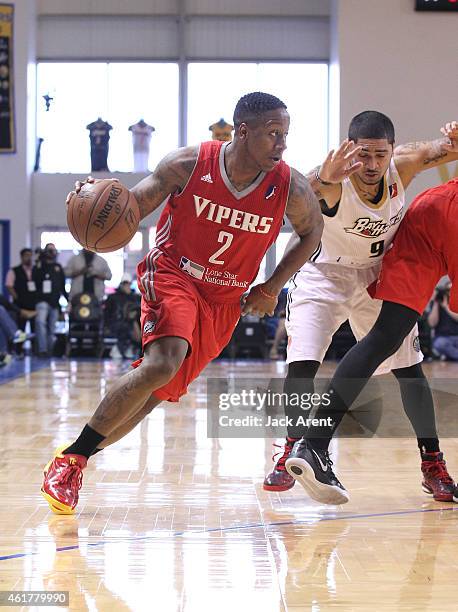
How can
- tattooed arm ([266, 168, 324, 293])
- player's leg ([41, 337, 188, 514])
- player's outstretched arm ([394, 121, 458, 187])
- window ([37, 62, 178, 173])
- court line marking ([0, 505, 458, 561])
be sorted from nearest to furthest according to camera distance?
1. court line marking ([0, 505, 458, 561])
2. player's leg ([41, 337, 188, 514])
3. tattooed arm ([266, 168, 324, 293])
4. player's outstretched arm ([394, 121, 458, 187])
5. window ([37, 62, 178, 173])

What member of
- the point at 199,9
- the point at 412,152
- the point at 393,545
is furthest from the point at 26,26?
the point at 393,545

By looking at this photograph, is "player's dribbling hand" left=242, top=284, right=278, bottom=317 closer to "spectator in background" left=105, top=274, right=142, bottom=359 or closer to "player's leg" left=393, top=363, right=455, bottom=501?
"player's leg" left=393, top=363, right=455, bottom=501

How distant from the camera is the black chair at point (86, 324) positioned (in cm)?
1328

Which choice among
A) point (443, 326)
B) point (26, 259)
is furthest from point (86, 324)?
point (443, 326)

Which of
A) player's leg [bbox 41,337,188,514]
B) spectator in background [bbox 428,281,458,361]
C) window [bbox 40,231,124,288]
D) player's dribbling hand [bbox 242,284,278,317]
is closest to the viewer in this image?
player's leg [bbox 41,337,188,514]

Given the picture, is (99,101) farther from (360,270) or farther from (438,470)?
(438,470)

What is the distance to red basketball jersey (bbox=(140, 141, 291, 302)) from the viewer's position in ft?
11.3

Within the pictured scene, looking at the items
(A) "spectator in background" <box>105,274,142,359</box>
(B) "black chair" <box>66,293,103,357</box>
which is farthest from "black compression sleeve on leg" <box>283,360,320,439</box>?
(B) "black chair" <box>66,293,103,357</box>

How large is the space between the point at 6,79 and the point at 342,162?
44.9ft

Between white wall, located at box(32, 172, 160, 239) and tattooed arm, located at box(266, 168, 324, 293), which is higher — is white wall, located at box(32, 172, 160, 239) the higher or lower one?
the higher one

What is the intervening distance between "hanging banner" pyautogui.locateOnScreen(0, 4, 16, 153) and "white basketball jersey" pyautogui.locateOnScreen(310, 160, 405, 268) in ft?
43.0

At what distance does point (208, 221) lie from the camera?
346 centimetres

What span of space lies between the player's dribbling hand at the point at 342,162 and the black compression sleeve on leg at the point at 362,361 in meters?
0.59

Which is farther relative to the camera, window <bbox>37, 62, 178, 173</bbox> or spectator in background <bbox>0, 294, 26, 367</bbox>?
window <bbox>37, 62, 178, 173</bbox>
